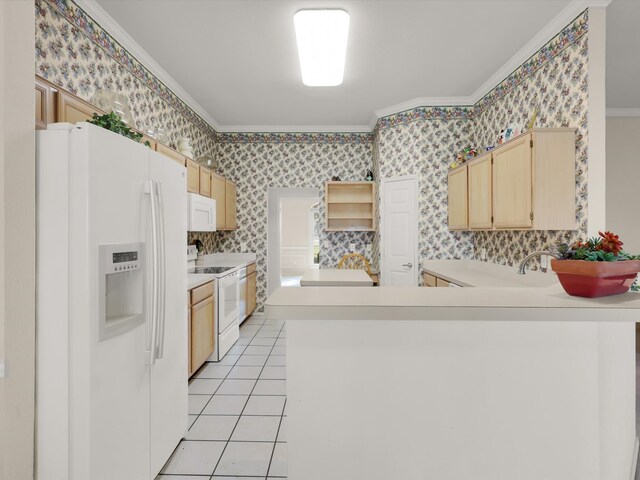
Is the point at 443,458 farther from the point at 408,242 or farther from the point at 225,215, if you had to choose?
the point at 225,215

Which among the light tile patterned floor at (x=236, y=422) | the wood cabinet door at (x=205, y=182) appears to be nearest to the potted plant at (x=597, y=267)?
the light tile patterned floor at (x=236, y=422)

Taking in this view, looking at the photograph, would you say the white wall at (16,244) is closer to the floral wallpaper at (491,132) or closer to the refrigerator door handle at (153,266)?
the refrigerator door handle at (153,266)

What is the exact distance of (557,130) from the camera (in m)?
2.62

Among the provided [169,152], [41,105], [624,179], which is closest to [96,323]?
[41,105]

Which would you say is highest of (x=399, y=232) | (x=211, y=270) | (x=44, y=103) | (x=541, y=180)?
(x=44, y=103)

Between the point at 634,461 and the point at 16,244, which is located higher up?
the point at 16,244

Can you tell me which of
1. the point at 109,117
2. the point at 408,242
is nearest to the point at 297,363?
the point at 109,117

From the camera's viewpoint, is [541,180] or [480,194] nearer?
[541,180]

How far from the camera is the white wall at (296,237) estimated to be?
10742 millimetres

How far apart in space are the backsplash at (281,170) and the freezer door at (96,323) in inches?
161

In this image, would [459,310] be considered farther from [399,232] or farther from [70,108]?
[399,232]

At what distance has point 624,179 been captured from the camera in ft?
15.3

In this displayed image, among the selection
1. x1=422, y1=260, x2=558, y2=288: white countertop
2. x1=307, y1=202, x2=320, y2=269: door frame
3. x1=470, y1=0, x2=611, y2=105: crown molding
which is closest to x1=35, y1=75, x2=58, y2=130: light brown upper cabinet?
x1=422, y1=260, x2=558, y2=288: white countertop

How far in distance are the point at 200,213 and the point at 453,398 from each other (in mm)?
3159
